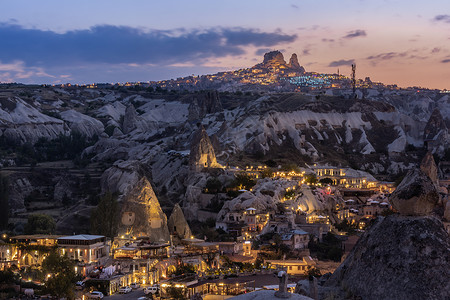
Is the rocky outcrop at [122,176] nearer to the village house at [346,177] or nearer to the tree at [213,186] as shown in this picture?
the tree at [213,186]

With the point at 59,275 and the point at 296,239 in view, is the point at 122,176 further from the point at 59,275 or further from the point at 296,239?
the point at 59,275

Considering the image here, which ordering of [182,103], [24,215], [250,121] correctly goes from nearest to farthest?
[24,215], [250,121], [182,103]

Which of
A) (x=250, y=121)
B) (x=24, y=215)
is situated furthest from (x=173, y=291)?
(x=250, y=121)

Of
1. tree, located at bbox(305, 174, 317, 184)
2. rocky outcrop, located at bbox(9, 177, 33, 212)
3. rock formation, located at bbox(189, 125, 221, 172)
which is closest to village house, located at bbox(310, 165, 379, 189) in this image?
tree, located at bbox(305, 174, 317, 184)

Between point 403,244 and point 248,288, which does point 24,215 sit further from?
point 403,244

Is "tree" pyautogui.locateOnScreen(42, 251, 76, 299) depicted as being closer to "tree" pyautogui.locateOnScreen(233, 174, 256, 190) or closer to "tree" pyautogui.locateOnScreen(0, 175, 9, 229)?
"tree" pyautogui.locateOnScreen(0, 175, 9, 229)

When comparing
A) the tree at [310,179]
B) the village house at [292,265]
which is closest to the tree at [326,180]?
the tree at [310,179]
